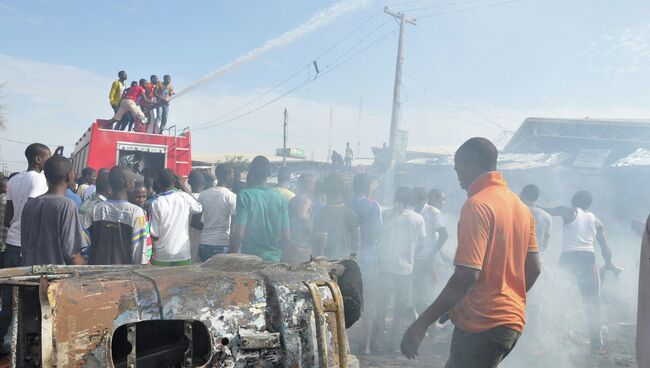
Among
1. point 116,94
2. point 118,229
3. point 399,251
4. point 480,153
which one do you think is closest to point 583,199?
point 399,251

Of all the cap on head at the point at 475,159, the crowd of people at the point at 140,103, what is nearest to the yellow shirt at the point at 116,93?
the crowd of people at the point at 140,103

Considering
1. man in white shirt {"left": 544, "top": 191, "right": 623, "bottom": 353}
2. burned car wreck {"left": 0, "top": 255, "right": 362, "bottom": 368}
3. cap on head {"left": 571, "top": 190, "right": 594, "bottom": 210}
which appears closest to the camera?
burned car wreck {"left": 0, "top": 255, "right": 362, "bottom": 368}

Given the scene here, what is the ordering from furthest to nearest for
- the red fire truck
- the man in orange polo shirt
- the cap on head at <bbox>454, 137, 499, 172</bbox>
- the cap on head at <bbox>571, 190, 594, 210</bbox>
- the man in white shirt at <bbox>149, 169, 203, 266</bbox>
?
1. the red fire truck
2. the cap on head at <bbox>571, 190, 594, 210</bbox>
3. the man in white shirt at <bbox>149, 169, 203, 266</bbox>
4. the cap on head at <bbox>454, 137, 499, 172</bbox>
5. the man in orange polo shirt

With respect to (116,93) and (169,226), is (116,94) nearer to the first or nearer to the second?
(116,93)

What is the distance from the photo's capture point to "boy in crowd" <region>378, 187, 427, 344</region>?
5734 millimetres

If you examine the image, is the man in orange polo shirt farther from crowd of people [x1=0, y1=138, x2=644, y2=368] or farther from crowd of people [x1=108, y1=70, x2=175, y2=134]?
crowd of people [x1=108, y1=70, x2=175, y2=134]

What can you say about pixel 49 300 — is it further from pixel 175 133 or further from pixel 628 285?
pixel 628 285

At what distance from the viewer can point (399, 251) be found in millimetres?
5777

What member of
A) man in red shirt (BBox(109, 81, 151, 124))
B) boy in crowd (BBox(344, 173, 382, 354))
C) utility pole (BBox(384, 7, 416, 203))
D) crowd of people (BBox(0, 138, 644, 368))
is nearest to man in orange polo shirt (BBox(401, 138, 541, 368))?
crowd of people (BBox(0, 138, 644, 368))

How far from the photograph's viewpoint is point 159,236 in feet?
14.9

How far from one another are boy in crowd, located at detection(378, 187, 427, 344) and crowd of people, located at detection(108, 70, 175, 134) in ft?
21.8

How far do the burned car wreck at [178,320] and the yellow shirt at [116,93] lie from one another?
31.3 feet

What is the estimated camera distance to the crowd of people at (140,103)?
10219mm

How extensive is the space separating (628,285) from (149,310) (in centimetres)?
943
